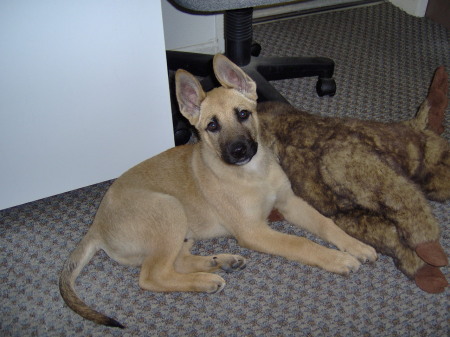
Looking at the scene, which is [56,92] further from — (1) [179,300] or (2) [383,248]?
(2) [383,248]

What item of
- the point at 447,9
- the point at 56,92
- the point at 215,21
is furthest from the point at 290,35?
the point at 56,92

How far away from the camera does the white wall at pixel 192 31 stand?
11.4ft

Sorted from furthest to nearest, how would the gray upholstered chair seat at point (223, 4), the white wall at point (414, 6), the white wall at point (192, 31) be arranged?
the white wall at point (414, 6)
the white wall at point (192, 31)
the gray upholstered chair seat at point (223, 4)

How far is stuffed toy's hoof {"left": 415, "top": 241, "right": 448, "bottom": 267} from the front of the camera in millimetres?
1643

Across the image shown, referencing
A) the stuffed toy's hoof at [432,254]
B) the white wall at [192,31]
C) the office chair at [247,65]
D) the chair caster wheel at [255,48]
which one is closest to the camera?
the stuffed toy's hoof at [432,254]

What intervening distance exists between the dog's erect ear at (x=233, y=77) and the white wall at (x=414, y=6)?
2.73m

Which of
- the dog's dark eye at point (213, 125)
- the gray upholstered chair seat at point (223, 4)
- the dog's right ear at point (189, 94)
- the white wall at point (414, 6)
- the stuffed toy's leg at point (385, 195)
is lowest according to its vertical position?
the white wall at point (414, 6)

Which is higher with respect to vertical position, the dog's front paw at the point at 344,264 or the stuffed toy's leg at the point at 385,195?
the stuffed toy's leg at the point at 385,195

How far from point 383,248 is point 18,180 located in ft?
5.71

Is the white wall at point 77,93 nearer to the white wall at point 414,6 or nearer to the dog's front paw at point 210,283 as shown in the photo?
the dog's front paw at point 210,283

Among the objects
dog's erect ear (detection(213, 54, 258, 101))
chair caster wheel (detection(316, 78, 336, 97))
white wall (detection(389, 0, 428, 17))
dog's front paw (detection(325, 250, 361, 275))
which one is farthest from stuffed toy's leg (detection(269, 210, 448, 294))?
white wall (detection(389, 0, 428, 17))

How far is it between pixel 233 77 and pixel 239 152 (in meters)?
0.38

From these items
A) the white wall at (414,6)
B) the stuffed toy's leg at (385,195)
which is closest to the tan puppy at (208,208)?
the stuffed toy's leg at (385,195)

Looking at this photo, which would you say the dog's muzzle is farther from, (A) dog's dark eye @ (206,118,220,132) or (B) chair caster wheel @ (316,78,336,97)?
(B) chair caster wheel @ (316,78,336,97)
